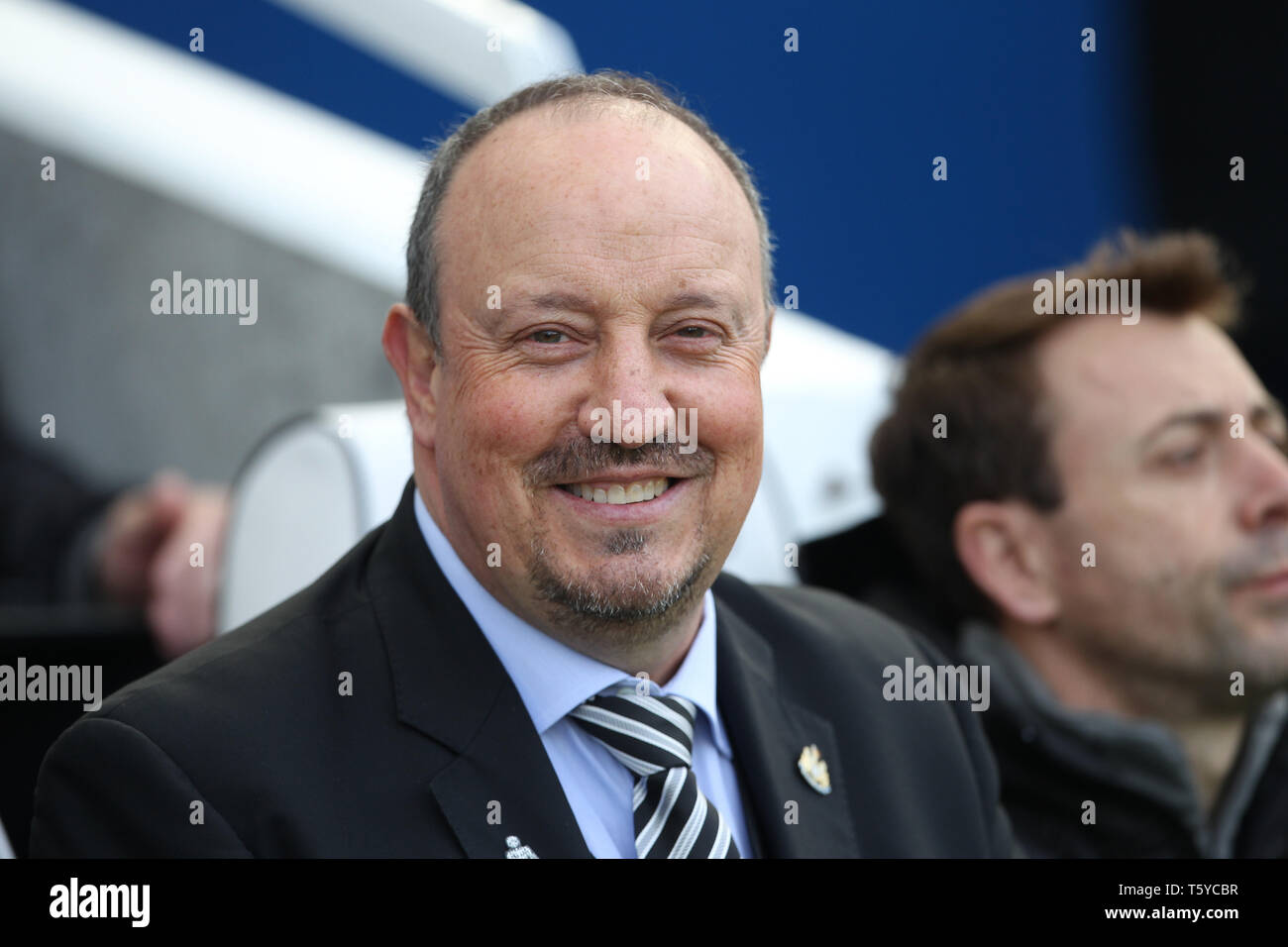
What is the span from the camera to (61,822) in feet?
4.41

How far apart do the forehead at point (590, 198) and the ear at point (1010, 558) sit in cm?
109

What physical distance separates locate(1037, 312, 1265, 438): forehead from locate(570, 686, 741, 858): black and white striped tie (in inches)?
44.5

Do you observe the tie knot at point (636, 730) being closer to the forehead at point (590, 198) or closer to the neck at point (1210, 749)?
the forehead at point (590, 198)

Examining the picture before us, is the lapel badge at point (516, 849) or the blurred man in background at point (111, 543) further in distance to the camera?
the blurred man in background at point (111, 543)

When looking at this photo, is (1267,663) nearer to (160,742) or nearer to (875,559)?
(875,559)

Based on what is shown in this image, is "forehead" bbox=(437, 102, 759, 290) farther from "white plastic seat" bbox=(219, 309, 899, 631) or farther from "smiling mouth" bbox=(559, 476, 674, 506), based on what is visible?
"white plastic seat" bbox=(219, 309, 899, 631)

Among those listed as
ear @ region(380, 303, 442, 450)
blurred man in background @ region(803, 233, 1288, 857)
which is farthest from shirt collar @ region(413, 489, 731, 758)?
blurred man in background @ region(803, 233, 1288, 857)

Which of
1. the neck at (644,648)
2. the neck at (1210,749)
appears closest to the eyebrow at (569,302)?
the neck at (644,648)

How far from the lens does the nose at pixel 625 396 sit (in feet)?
4.52

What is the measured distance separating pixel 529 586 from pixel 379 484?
649mm

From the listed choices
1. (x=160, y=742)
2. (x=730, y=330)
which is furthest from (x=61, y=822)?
(x=730, y=330)

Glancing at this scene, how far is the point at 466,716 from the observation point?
1.45m

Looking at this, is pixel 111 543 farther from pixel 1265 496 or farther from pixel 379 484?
pixel 1265 496

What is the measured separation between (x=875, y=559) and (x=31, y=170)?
2135 mm
